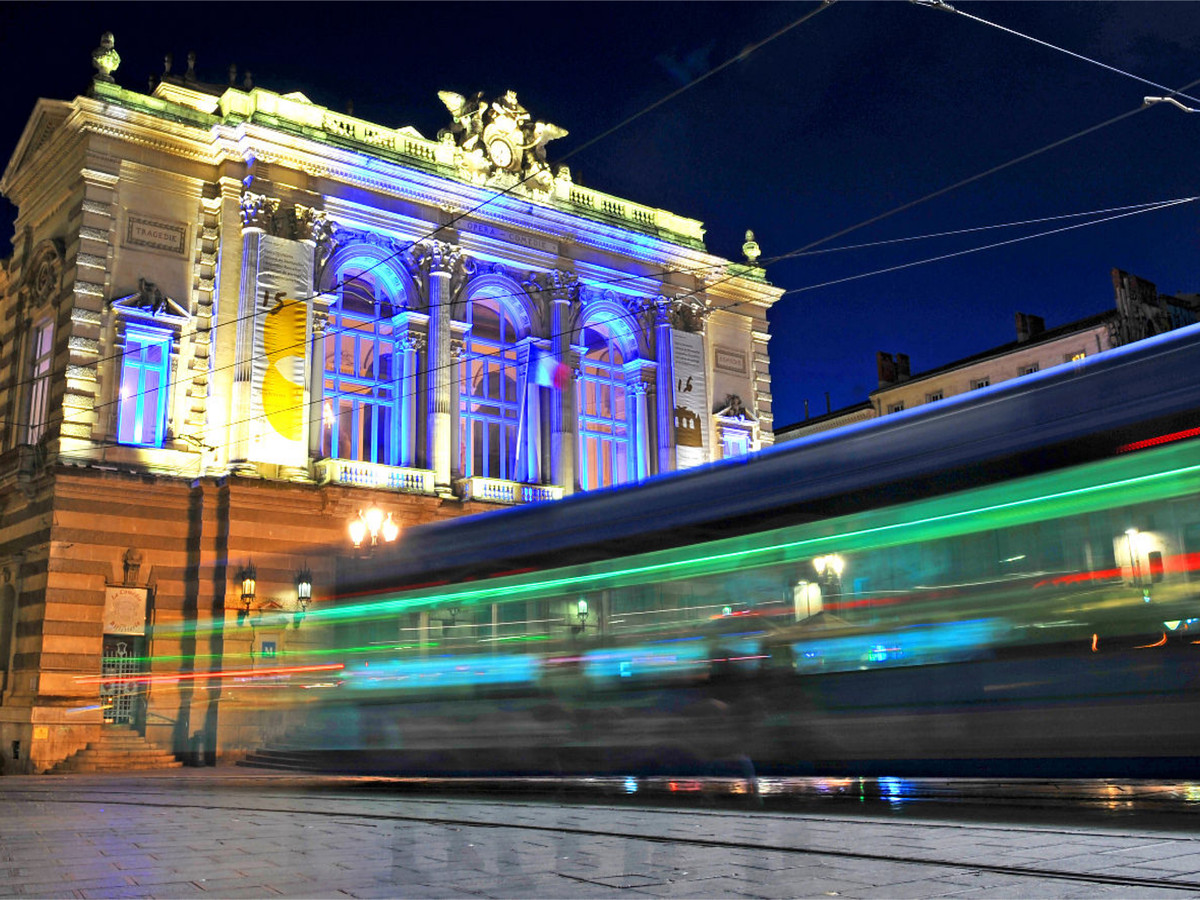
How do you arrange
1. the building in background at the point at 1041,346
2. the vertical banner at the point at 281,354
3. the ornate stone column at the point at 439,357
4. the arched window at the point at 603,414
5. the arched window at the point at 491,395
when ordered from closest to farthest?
1. the vertical banner at the point at 281,354
2. the ornate stone column at the point at 439,357
3. the arched window at the point at 491,395
4. the arched window at the point at 603,414
5. the building in background at the point at 1041,346

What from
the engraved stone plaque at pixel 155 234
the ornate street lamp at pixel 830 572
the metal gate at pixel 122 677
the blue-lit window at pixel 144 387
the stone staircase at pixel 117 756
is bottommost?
the stone staircase at pixel 117 756

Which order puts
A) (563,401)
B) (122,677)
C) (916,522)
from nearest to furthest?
(916,522) → (122,677) → (563,401)

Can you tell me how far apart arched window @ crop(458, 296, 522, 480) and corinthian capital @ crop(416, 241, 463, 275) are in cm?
143

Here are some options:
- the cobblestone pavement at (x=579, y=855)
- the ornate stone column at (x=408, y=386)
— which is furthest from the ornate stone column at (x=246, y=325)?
the cobblestone pavement at (x=579, y=855)

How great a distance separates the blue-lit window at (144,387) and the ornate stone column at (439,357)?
6767mm

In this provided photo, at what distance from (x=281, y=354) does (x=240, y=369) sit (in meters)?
1.09

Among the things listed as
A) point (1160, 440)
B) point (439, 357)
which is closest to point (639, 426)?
point (439, 357)

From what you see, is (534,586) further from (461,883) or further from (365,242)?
(365,242)

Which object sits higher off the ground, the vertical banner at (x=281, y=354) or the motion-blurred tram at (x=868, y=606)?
the vertical banner at (x=281, y=354)

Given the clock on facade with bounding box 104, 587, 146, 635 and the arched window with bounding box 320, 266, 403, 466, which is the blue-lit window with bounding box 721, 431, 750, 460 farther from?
the clock on facade with bounding box 104, 587, 146, 635

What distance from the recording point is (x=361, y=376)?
29.8m

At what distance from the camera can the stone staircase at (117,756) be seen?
74.9 ft

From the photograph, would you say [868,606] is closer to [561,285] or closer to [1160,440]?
[1160,440]

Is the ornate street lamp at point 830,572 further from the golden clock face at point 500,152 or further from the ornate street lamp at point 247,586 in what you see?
the golden clock face at point 500,152
